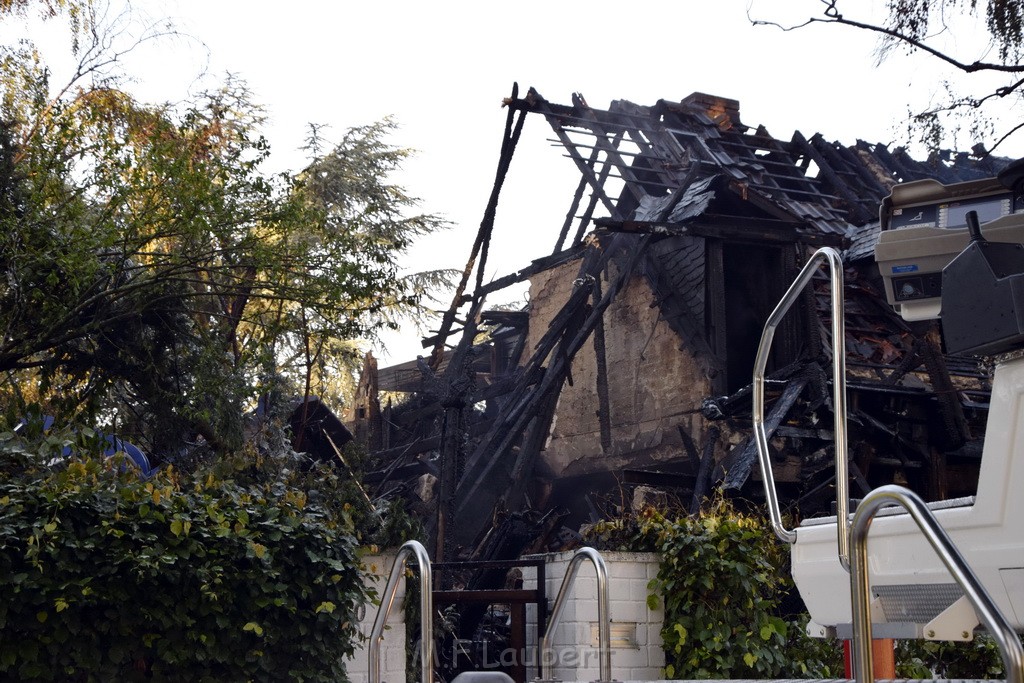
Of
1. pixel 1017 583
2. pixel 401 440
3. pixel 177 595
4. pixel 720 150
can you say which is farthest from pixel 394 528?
pixel 401 440

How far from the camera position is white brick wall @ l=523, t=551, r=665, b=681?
7.07 m

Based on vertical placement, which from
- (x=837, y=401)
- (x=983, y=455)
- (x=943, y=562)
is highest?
(x=837, y=401)

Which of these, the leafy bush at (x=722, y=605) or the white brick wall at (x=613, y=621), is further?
the leafy bush at (x=722, y=605)

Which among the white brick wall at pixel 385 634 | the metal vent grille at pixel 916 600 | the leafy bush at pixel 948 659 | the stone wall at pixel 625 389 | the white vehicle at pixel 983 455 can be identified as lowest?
the leafy bush at pixel 948 659

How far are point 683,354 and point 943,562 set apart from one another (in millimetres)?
14894

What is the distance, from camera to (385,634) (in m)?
6.90

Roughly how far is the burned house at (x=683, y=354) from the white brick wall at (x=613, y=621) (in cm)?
653

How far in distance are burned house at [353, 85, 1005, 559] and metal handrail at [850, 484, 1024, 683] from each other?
429 inches

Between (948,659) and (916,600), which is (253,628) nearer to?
(916,600)

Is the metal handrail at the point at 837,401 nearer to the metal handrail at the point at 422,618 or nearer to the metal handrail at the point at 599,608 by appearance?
the metal handrail at the point at 599,608

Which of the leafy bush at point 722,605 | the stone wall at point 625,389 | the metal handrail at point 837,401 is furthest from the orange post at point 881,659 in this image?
the stone wall at point 625,389

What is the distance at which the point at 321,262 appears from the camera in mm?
11914

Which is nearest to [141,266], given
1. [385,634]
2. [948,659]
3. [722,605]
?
[385,634]

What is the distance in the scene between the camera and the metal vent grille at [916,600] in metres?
3.70
